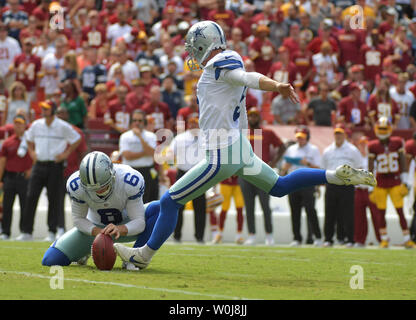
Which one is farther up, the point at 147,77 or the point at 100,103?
the point at 147,77

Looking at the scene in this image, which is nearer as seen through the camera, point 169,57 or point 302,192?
point 302,192

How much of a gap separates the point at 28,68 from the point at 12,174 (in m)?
3.82

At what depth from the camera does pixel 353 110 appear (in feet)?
49.3

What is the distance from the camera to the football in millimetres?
7016

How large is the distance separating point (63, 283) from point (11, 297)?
70 cm

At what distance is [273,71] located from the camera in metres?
16.1

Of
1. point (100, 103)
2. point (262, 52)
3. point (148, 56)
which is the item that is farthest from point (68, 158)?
point (262, 52)

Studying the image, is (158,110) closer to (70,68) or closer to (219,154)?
(70,68)

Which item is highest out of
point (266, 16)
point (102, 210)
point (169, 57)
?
point (266, 16)

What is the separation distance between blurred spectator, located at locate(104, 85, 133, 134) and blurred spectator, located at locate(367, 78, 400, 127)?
4147 millimetres

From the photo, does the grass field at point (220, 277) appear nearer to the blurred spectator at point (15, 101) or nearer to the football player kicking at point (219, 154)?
the football player kicking at point (219, 154)
